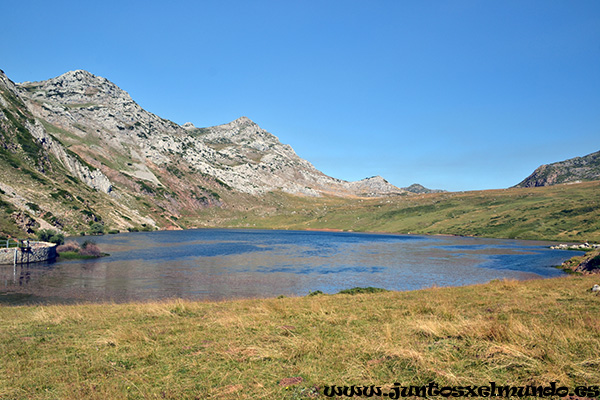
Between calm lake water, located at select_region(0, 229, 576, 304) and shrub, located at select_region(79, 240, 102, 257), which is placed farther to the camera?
shrub, located at select_region(79, 240, 102, 257)

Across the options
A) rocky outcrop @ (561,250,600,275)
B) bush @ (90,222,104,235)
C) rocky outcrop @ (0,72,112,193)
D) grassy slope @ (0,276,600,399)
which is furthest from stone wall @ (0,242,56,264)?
rocky outcrop @ (0,72,112,193)

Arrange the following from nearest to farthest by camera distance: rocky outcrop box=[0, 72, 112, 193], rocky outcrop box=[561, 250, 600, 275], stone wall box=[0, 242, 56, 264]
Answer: rocky outcrop box=[561, 250, 600, 275] → stone wall box=[0, 242, 56, 264] → rocky outcrop box=[0, 72, 112, 193]

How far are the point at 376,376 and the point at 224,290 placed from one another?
29528 mm

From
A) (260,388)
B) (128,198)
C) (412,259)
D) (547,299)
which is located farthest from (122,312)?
(128,198)

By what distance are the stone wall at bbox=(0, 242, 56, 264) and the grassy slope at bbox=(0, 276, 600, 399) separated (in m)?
42.0

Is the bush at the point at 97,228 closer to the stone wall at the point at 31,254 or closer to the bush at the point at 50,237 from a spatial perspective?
the bush at the point at 50,237

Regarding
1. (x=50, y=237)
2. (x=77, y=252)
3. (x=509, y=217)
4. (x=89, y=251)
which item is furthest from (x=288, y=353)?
(x=509, y=217)

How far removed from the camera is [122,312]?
20.2m

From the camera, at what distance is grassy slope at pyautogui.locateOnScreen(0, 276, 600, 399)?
8375mm

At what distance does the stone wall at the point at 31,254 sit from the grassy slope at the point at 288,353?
42.0 meters

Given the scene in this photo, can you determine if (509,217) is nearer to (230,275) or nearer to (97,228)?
(230,275)

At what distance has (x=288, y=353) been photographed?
10797 mm

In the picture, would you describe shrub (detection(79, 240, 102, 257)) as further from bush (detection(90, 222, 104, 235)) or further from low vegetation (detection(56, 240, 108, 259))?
bush (detection(90, 222, 104, 235))

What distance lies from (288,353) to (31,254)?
2279 inches
